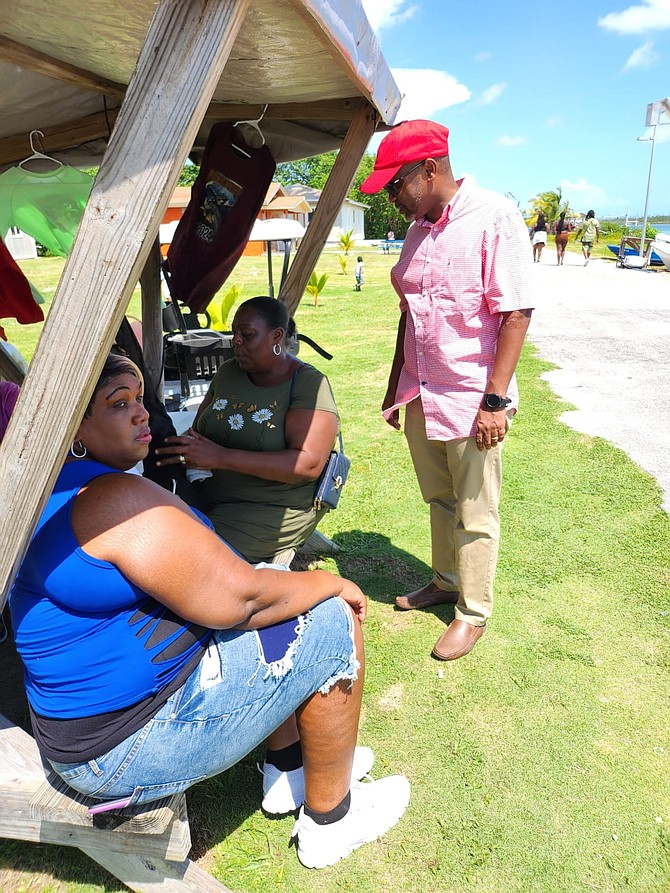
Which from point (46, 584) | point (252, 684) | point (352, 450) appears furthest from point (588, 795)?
point (352, 450)

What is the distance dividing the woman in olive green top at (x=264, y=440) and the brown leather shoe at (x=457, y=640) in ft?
2.64

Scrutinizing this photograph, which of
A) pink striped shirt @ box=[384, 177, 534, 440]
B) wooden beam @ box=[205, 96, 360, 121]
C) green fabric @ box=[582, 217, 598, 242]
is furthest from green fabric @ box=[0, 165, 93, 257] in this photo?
green fabric @ box=[582, 217, 598, 242]

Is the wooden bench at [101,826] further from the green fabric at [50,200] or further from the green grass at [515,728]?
the green fabric at [50,200]

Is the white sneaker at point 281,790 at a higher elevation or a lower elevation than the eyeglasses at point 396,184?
lower

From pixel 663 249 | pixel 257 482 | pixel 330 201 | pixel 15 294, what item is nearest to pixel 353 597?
pixel 257 482

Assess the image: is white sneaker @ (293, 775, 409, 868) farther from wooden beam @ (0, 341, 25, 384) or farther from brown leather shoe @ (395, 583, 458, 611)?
wooden beam @ (0, 341, 25, 384)

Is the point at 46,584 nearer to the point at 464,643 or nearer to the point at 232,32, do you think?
the point at 232,32

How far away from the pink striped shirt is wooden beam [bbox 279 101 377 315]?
0.43 metres

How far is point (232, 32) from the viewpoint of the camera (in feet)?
3.98

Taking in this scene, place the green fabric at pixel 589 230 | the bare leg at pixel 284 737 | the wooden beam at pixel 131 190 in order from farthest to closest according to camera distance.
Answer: the green fabric at pixel 589 230 → the bare leg at pixel 284 737 → the wooden beam at pixel 131 190

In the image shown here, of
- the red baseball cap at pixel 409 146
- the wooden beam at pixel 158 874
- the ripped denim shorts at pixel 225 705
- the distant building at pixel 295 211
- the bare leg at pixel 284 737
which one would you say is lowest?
the wooden beam at pixel 158 874

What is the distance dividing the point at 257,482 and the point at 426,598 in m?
1.13

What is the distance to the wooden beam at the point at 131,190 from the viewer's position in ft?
3.90

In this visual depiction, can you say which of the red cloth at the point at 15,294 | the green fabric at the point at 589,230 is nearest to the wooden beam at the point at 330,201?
the red cloth at the point at 15,294
